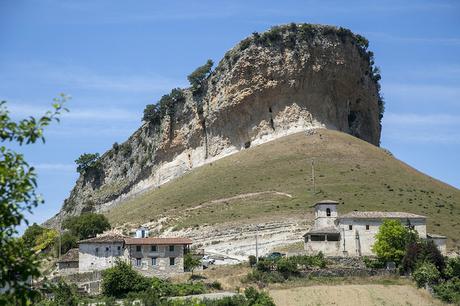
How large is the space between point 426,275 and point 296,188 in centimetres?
3676

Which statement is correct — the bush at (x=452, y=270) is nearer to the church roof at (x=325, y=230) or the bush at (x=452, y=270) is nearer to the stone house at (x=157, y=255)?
the church roof at (x=325, y=230)

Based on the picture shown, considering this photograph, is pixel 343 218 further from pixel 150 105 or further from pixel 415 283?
pixel 150 105

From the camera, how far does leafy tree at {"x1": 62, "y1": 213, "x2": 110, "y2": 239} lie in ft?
294

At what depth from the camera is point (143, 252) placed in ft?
229

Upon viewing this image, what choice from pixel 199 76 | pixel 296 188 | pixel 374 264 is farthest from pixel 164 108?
pixel 374 264

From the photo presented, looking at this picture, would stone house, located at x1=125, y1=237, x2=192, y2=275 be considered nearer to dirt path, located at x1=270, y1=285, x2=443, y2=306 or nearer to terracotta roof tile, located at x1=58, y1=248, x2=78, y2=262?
terracotta roof tile, located at x1=58, y1=248, x2=78, y2=262

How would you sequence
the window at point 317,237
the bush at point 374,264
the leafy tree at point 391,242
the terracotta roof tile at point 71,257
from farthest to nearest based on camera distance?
the terracotta roof tile at point 71,257
the window at point 317,237
the leafy tree at point 391,242
the bush at point 374,264

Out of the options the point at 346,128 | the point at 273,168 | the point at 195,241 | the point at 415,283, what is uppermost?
the point at 346,128

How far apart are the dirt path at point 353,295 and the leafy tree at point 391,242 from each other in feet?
18.5

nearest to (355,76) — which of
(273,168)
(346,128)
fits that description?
(346,128)

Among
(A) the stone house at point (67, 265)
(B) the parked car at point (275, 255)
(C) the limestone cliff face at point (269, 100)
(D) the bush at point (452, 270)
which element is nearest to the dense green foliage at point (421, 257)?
(D) the bush at point (452, 270)

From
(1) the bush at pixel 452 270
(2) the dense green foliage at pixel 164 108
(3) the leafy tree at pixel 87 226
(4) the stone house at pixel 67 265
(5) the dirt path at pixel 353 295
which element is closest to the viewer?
(5) the dirt path at pixel 353 295

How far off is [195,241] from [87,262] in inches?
588

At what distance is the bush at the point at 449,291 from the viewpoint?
194 ft
